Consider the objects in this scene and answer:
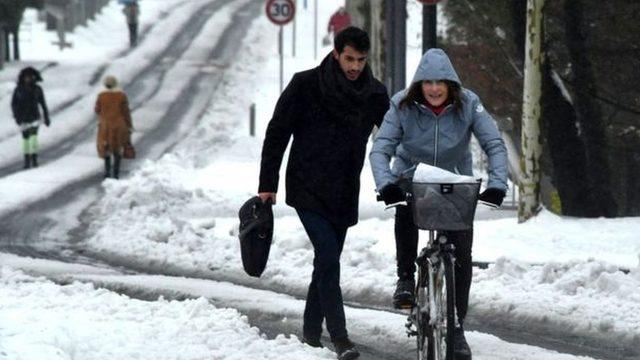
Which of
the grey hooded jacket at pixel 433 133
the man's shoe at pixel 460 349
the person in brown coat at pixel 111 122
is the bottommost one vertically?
the person in brown coat at pixel 111 122

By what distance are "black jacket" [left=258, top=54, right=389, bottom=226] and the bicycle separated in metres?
0.88

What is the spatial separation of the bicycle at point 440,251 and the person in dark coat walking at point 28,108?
19.3m

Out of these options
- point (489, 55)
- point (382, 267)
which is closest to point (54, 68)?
point (489, 55)

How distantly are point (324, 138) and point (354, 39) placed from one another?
0.61 metres

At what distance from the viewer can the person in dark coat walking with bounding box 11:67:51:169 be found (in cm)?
2722

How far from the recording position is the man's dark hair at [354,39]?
9.05m

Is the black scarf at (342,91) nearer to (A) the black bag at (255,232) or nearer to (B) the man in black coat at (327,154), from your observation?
(B) the man in black coat at (327,154)

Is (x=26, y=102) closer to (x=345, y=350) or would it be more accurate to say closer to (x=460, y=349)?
(x=345, y=350)

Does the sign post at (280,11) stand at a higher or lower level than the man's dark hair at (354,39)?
lower

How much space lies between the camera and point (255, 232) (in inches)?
368

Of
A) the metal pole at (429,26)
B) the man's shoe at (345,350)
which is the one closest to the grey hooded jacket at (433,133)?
the man's shoe at (345,350)

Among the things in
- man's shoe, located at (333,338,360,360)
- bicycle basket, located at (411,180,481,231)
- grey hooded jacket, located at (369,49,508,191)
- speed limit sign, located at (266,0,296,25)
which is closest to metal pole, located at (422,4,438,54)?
man's shoe, located at (333,338,360,360)

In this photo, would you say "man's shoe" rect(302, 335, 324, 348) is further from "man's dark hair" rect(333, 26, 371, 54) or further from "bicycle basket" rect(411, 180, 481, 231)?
"bicycle basket" rect(411, 180, 481, 231)

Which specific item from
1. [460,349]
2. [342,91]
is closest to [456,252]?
[460,349]
